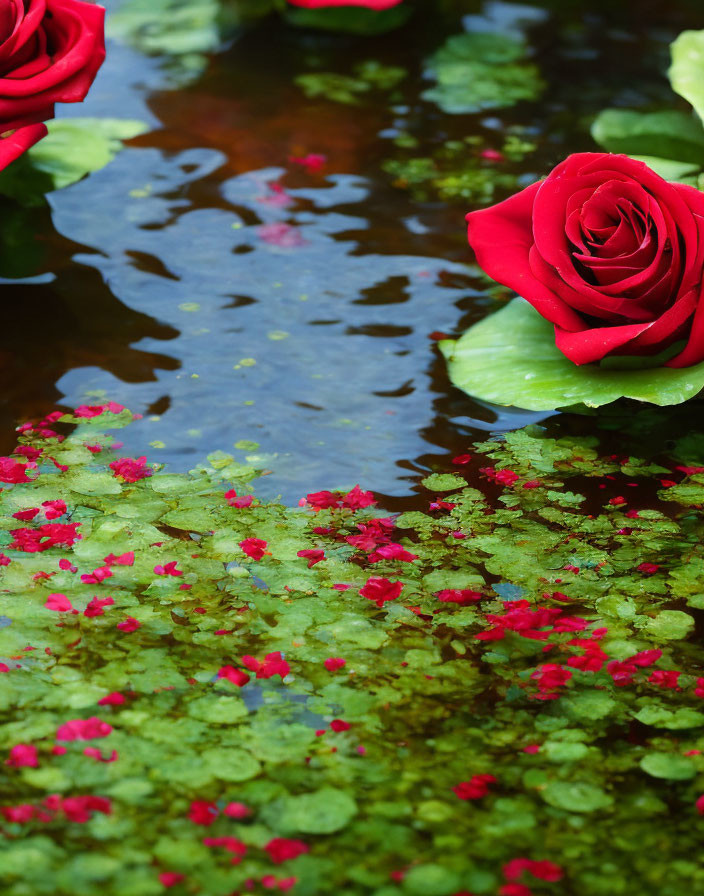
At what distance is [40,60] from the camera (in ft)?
5.60

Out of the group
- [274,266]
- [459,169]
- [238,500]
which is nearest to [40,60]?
[274,266]

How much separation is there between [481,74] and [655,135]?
23.1 inches

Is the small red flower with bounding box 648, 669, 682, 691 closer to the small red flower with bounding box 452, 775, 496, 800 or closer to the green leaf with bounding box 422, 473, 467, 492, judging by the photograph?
the small red flower with bounding box 452, 775, 496, 800

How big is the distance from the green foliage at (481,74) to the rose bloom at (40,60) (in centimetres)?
100

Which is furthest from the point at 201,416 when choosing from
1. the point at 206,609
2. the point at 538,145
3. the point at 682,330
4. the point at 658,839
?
the point at 538,145

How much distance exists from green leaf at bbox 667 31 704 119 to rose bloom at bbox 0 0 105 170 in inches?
40.7

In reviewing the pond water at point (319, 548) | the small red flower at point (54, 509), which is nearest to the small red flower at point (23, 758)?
the pond water at point (319, 548)

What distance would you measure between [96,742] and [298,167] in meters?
1.51

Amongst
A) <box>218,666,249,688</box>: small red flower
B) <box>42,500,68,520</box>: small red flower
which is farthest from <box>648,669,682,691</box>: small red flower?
<box>42,500,68,520</box>: small red flower

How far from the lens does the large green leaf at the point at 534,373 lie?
1.51 m

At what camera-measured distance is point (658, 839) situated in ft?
3.31

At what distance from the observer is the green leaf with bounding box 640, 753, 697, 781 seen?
1070mm

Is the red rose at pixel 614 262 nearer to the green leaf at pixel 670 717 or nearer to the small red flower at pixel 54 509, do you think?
the green leaf at pixel 670 717

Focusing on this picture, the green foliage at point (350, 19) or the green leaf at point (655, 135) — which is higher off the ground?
the green foliage at point (350, 19)
